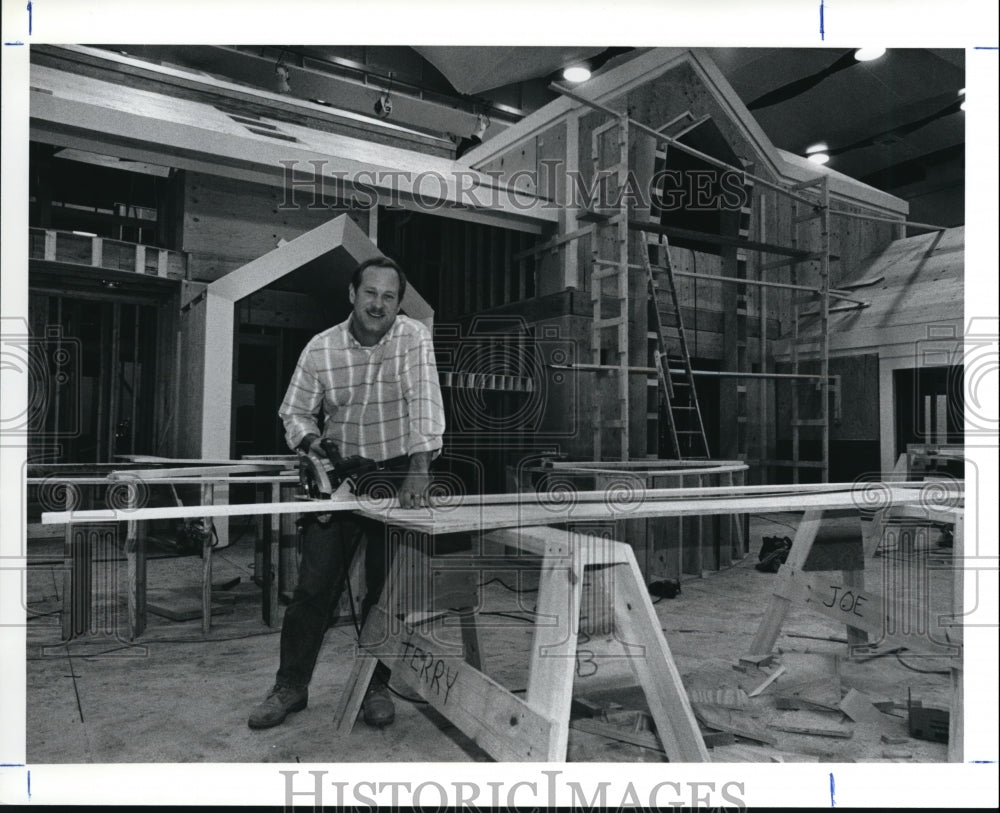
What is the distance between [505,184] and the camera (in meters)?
6.45

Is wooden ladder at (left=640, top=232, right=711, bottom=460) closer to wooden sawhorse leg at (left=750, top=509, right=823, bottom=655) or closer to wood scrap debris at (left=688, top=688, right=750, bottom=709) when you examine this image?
wooden sawhorse leg at (left=750, top=509, right=823, bottom=655)

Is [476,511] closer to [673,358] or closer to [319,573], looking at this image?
[319,573]

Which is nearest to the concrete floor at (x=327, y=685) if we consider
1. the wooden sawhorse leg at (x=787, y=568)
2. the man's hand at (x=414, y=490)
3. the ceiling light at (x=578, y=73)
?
the wooden sawhorse leg at (x=787, y=568)

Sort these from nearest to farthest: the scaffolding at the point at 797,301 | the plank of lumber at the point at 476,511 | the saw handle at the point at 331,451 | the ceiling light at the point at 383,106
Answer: the plank of lumber at the point at 476,511, the saw handle at the point at 331,451, the scaffolding at the point at 797,301, the ceiling light at the point at 383,106

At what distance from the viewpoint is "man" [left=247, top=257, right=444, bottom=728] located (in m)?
2.30

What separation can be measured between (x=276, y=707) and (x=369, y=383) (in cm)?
109

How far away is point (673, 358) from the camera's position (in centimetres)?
693

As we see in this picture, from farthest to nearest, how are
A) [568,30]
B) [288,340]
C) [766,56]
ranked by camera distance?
[766,56]
[288,340]
[568,30]

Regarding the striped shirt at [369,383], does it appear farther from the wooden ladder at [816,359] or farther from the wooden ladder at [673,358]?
the wooden ladder at [816,359]

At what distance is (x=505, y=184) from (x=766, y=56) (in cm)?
295

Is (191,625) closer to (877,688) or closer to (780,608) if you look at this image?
(780,608)

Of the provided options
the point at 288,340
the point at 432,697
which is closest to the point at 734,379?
the point at 288,340

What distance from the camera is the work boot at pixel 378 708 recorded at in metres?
2.31

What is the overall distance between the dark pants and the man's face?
483mm
